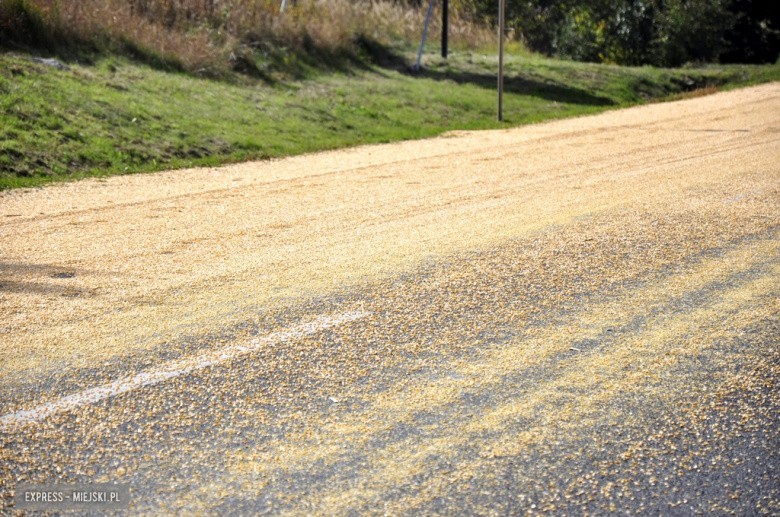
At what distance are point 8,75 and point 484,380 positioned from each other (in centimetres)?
1121

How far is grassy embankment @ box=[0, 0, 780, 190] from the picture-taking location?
12.0 meters

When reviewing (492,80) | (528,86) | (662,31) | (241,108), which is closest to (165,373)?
(241,108)

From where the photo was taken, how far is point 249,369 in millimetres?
4809

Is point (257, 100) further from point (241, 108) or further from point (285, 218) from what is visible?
point (285, 218)

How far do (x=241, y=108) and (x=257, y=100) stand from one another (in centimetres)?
92

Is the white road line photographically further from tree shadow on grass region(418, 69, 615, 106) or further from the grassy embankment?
tree shadow on grass region(418, 69, 615, 106)

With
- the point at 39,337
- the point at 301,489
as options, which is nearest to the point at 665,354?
the point at 301,489

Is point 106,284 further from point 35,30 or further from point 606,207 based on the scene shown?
point 35,30

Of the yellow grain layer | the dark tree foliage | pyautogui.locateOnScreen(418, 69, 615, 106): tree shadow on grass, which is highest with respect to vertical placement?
the dark tree foliage

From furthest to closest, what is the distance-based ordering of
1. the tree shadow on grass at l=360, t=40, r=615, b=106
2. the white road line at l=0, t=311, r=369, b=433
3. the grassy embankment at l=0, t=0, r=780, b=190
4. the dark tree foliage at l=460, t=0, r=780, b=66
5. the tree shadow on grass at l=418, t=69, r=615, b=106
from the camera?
the dark tree foliage at l=460, t=0, r=780, b=66
the tree shadow on grass at l=360, t=40, r=615, b=106
the tree shadow on grass at l=418, t=69, r=615, b=106
the grassy embankment at l=0, t=0, r=780, b=190
the white road line at l=0, t=311, r=369, b=433

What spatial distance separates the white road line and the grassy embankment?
623 cm

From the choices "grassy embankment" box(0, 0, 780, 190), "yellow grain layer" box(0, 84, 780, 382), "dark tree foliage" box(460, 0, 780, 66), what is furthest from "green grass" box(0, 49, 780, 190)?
"dark tree foliage" box(460, 0, 780, 66)

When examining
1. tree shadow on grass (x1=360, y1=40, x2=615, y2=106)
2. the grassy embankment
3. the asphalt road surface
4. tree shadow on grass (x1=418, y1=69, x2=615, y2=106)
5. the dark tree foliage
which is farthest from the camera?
the dark tree foliage

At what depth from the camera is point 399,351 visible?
5.09m
